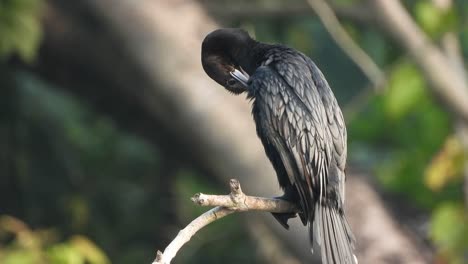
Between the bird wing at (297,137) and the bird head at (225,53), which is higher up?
the bird head at (225,53)

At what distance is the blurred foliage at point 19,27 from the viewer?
7.13m

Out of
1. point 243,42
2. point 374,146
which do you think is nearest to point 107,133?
point 374,146

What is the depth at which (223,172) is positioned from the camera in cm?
749

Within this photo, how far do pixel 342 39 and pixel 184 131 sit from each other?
3.47ft

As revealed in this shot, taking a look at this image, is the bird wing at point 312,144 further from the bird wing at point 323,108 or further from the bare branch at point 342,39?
the bare branch at point 342,39

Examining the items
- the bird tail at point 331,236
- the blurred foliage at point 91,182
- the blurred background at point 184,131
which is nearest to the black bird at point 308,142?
the bird tail at point 331,236

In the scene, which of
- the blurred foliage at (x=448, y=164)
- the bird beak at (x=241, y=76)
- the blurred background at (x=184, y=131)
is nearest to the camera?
the bird beak at (x=241, y=76)

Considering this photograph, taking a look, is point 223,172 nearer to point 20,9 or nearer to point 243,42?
point 20,9

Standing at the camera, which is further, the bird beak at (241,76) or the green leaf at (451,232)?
the green leaf at (451,232)

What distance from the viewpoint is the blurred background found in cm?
711

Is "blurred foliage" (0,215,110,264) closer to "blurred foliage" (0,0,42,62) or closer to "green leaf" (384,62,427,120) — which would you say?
"blurred foliage" (0,0,42,62)

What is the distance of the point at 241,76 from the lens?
502 centimetres

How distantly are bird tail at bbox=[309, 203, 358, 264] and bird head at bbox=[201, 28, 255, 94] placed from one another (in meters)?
0.67

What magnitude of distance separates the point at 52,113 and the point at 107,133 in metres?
0.41
